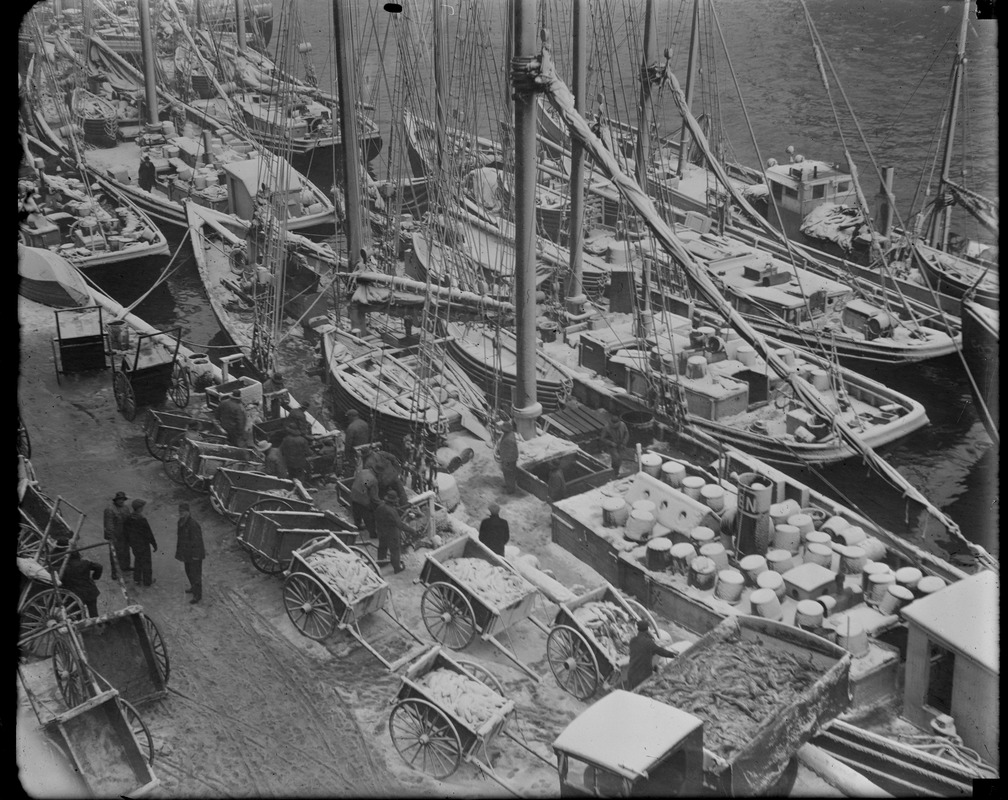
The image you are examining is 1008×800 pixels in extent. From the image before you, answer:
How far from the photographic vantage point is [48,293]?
2411cm

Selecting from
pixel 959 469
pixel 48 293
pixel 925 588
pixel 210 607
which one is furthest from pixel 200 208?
pixel 925 588

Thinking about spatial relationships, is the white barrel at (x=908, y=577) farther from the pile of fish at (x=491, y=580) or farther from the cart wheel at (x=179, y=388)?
the cart wheel at (x=179, y=388)

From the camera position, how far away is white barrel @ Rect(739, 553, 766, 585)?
1550cm

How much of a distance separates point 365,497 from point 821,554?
6.82 metres

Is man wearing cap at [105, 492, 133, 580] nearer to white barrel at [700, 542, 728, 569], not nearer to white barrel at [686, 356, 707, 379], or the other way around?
white barrel at [700, 542, 728, 569]

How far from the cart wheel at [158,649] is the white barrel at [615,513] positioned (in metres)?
6.92

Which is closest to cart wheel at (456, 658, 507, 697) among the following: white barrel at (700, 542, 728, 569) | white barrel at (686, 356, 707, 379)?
white barrel at (700, 542, 728, 569)

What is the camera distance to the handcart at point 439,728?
1214 cm

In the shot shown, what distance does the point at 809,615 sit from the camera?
14523mm

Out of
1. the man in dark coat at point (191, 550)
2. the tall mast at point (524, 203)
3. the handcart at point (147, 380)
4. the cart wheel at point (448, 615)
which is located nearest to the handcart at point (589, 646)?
the cart wheel at point (448, 615)

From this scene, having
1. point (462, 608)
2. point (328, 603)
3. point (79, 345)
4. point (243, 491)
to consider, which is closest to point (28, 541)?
point (243, 491)

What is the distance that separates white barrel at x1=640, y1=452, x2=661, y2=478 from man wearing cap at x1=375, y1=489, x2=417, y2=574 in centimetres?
431

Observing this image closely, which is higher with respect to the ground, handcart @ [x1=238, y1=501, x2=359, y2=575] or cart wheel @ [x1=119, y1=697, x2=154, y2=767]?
handcart @ [x1=238, y1=501, x2=359, y2=575]

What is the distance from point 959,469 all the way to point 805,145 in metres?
31.8
